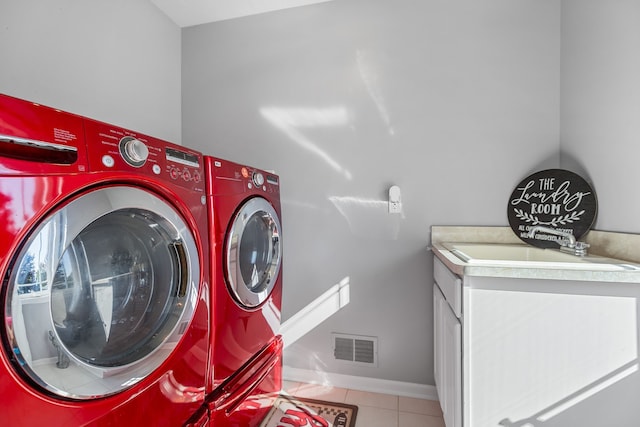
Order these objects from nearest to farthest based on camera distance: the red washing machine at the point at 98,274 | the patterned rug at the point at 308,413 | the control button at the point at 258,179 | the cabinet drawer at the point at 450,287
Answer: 1. the red washing machine at the point at 98,274
2. the cabinet drawer at the point at 450,287
3. the control button at the point at 258,179
4. the patterned rug at the point at 308,413

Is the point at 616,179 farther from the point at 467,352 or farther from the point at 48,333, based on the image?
the point at 48,333

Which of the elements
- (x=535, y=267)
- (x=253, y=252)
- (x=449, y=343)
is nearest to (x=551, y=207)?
(x=535, y=267)

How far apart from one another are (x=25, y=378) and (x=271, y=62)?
6.79ft

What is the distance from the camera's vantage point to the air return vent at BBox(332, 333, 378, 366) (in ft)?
6.26

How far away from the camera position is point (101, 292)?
2.78 feet

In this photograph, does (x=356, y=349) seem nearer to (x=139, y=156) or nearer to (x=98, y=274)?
(x=98, y=274)

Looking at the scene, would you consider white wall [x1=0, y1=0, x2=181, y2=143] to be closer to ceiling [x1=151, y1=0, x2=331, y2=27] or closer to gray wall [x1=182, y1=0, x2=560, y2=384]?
ceiling [x1=151, y1=0, x2=331, y2=27]

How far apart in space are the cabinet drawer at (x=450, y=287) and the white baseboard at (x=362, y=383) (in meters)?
0.76

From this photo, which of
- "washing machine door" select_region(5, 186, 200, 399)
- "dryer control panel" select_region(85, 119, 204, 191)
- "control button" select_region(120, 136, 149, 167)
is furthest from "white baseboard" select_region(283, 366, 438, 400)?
"control button" select_region(120, 136, 149, 167)

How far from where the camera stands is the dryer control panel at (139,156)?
738 millimetres

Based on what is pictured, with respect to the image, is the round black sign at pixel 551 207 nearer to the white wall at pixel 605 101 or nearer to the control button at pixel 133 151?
the white wall at pixel 605 101

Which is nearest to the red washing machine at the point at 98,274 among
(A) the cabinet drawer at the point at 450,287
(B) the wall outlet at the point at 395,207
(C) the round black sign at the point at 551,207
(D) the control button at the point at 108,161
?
(D) the control button at the point at 108,161

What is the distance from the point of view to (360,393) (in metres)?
1.87

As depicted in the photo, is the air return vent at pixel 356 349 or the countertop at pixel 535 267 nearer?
the countertop at pixel 535 267
